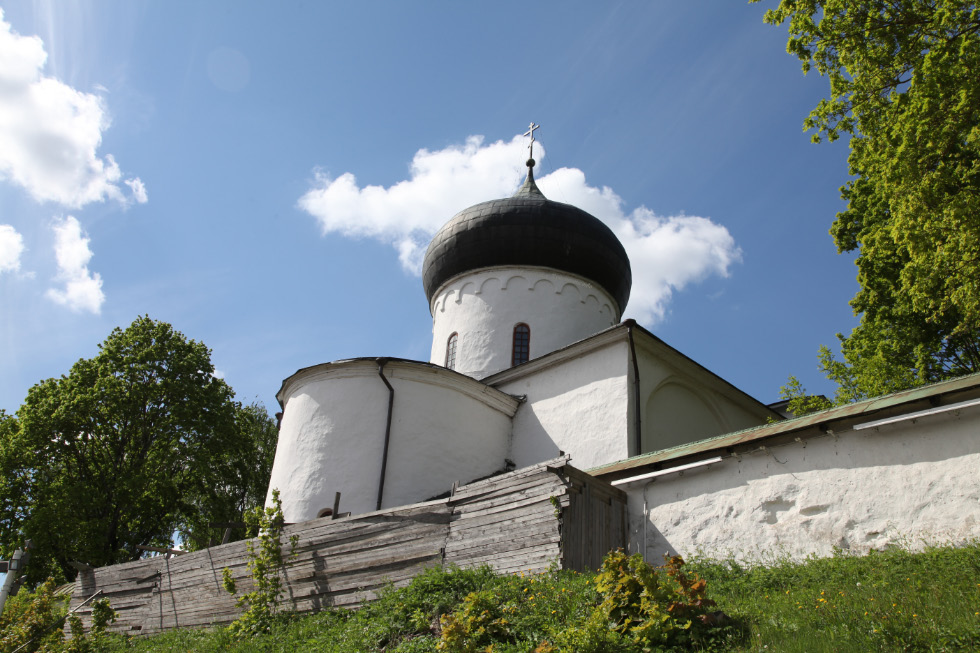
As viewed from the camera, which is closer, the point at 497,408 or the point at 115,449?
the point at 497,408

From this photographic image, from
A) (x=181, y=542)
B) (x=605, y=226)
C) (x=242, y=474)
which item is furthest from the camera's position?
(x=181, y=542)

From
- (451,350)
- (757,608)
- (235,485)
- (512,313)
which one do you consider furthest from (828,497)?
(235,485)

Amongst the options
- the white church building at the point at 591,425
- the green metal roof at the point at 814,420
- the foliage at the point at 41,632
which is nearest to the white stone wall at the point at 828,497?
the white church building at the point at 591,425

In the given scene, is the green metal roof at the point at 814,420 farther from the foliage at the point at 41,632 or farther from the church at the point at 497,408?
the foliage at the point at 41,632

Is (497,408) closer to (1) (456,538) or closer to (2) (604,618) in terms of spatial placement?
(1) (456,538)

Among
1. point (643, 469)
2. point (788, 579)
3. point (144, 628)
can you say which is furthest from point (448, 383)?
point (788, 579)

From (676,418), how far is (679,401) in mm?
435

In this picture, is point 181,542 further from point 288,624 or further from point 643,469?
point 643,469

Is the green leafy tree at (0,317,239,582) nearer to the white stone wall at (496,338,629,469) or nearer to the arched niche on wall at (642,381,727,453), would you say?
the white stone wall at (496,338,629,469)

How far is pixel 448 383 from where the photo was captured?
47.6 feet

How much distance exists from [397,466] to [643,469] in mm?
5049

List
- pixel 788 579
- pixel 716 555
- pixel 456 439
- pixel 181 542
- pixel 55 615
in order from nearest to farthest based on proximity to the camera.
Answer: pixel 788 579 → pixel 716 555 → pixel 55 615 → pixel 456 439 → pixel 181 542

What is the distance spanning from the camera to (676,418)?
1452cm

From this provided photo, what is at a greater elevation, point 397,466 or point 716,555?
point 397,466
